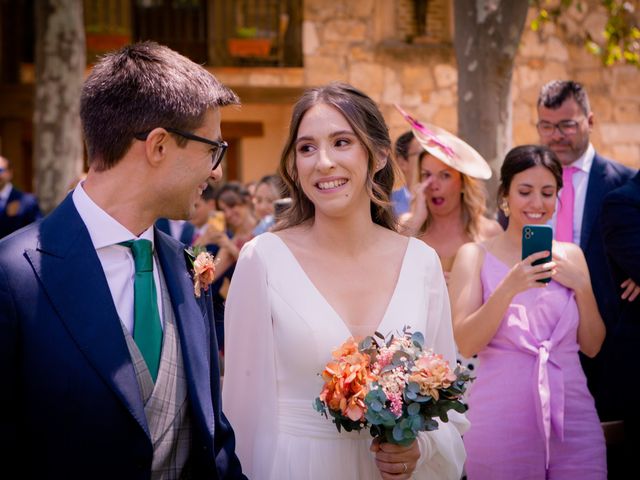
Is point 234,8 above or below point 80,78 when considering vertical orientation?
above

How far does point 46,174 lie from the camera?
1117 centimetres

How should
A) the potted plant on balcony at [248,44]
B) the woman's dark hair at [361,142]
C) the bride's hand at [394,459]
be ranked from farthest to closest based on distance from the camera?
the potted plant on balcony at [248,44], the woman's dark hair at [361,142], the bride's hand at [394,459]

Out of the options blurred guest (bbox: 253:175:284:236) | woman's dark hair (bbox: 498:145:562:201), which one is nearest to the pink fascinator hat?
woman's dark hair (bbox: 498:145:562:201)

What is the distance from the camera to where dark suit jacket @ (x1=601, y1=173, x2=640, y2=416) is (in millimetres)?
4480

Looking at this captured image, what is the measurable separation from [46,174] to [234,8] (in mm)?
6454

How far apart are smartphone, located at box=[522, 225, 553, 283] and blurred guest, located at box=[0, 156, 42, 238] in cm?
681

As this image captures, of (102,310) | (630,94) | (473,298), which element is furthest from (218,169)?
(630,94)

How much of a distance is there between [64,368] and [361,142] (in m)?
1.56

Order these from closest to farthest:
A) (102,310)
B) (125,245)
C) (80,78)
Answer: (102,310) < (125,245) < (80,78)

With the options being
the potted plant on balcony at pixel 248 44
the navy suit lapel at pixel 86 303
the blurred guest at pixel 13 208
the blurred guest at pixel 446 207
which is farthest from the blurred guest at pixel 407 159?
the potted plant on balcony at pixel 248 44

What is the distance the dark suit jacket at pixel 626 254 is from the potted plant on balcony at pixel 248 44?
11985mm

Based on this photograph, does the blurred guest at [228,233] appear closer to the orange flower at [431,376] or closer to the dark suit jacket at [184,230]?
the dark suit jacket at [184,230]

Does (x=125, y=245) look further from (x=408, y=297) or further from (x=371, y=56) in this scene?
(x=371, y=56)

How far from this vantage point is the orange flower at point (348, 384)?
285 cm
